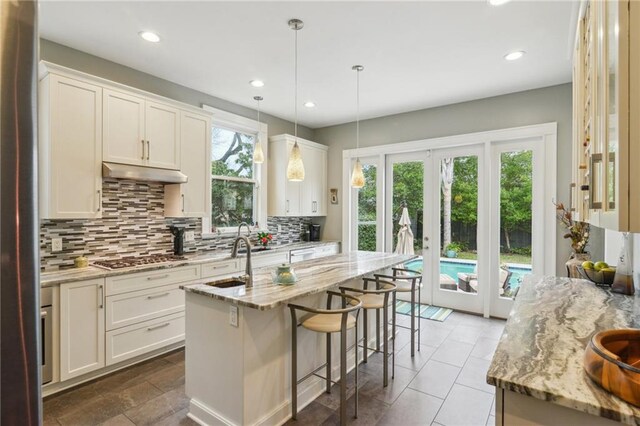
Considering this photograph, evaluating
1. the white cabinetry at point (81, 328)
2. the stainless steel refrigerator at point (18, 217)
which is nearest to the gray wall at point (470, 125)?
the white cabinetry at point (81, 328)

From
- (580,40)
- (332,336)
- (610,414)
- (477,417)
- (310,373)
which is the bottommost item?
(477,417)

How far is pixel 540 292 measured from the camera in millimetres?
2164

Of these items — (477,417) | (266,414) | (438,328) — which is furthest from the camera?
(438,328)

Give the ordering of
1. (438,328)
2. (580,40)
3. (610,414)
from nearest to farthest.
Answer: (610,414)
(580,40)
(438,328)

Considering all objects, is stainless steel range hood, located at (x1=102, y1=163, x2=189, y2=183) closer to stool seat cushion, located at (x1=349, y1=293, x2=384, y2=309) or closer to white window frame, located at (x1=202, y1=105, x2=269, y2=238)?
white window frame, located at (x1=202, y1=105, x2=269, y2=238)

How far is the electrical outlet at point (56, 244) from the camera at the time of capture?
9.57 ft

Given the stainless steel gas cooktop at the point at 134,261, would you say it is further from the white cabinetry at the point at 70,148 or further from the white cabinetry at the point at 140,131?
the white cabinetry at the point at 140,131

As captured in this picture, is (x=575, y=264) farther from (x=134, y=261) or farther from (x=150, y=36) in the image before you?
(x=150, y=36)

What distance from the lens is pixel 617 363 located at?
3.10 feet

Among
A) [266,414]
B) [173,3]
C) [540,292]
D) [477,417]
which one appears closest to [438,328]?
[477,417]

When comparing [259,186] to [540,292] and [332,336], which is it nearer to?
[332,336]

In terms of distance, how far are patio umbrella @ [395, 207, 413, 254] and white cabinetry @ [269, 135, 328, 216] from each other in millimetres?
1458

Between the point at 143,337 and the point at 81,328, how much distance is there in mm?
538

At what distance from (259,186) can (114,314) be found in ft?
8.58
